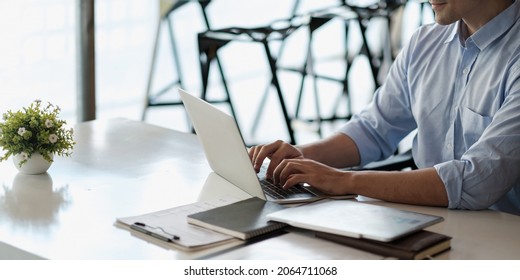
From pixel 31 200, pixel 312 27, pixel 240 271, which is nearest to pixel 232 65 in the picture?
pixel 312 27

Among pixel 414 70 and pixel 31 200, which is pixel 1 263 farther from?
pixel 414 70

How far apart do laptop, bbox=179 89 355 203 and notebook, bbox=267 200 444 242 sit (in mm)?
151

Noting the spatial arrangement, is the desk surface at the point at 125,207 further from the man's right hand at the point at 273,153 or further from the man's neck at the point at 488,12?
the man's neck at the point at 488,12

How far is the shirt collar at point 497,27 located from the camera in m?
2.16

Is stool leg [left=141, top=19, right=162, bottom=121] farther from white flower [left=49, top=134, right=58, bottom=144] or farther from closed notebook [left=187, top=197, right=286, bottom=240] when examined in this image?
closed notebook [left=187, top=197, right=286, bottom=240]

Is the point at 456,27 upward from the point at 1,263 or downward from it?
upward

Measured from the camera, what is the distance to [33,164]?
214 cm

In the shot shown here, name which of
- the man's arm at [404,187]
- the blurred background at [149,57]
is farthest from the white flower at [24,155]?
the blurred background at [149,57]

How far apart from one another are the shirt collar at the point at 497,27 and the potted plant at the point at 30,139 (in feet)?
3.60

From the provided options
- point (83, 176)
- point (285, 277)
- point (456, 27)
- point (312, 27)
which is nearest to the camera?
point (285, 277)

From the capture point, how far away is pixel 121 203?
1919 mm

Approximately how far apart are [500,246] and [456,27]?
31.6 inches

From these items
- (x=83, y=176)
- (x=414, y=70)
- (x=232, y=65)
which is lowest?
(x=232, y=65)

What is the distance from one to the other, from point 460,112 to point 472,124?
57mm
